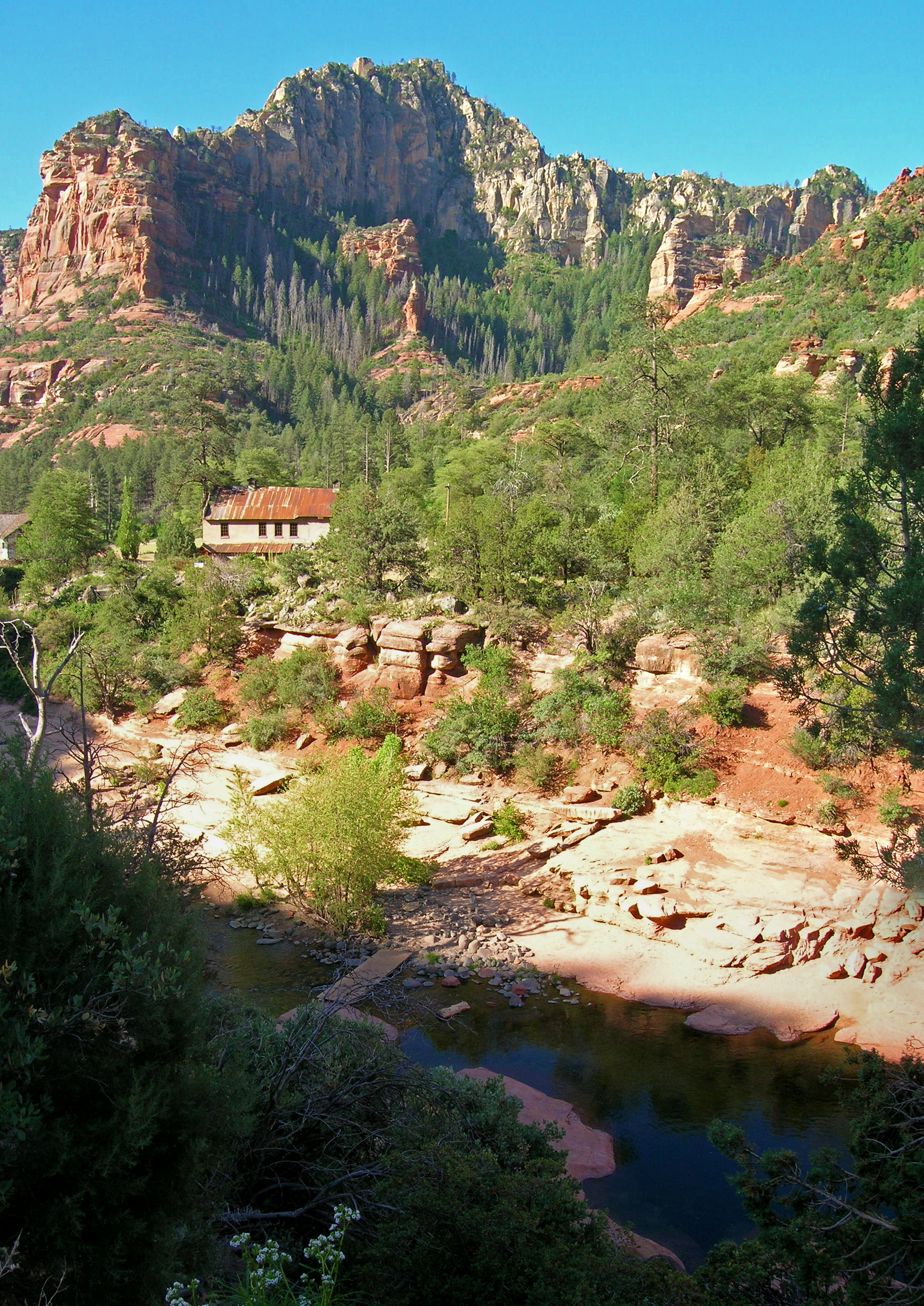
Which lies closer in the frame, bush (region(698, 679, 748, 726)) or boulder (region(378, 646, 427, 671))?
bush (region(698, 679, 748, 726))

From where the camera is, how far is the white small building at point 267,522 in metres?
39.8

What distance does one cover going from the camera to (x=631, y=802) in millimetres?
19422

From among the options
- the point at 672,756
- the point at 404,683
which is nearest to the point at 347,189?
the point at 404,683

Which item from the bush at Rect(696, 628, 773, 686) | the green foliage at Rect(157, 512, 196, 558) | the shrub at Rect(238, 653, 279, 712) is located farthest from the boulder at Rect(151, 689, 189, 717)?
the bush at Rect(696, 628, 773, 686)

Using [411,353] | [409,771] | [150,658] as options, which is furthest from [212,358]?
[409,771]

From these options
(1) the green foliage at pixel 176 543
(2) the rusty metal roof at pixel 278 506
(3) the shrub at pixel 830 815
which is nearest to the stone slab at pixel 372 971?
(3) the shrub at pixel 830 815

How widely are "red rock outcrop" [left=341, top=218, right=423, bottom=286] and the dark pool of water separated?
512 ft

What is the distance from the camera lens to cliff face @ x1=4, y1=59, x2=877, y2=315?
121 m

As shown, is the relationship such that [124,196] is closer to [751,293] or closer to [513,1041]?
[751,293]

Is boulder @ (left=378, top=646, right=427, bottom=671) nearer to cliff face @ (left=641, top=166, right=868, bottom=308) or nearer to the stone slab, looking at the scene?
the stone slab

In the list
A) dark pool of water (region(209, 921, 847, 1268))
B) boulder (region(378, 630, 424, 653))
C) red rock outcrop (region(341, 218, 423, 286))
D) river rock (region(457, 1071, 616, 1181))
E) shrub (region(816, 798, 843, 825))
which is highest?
red rock outcrop (region(341, 218, 423, 286))

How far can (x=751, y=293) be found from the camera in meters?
77.8

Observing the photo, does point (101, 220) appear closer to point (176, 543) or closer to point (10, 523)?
point (10, 523)

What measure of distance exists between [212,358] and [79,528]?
69.6 m
